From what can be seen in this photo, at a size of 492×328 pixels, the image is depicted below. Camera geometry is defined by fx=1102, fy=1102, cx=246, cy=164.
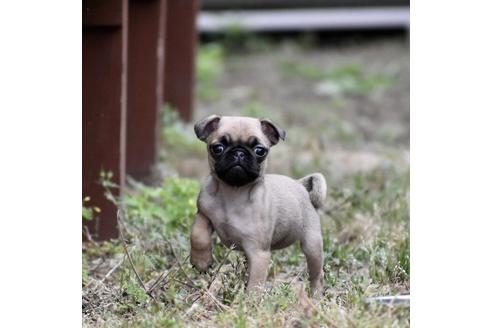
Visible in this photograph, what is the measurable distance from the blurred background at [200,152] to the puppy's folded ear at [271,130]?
589 millimetres

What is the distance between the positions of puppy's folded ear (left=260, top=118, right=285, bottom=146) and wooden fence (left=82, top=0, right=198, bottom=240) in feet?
4.30

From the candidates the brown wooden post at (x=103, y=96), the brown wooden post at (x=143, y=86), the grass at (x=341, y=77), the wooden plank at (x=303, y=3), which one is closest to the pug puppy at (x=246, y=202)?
the brown wooden post at (x=103, y=96)

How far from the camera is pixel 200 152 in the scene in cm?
805

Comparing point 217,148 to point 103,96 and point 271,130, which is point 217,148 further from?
point 103,96

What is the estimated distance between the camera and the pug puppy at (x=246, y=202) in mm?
4152

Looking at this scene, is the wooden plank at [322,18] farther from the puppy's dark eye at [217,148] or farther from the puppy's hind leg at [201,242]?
the puppy's dark eye at [217,148]

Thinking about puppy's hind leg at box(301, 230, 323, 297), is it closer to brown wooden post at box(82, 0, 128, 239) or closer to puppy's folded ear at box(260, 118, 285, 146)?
puppy's folded ear at box(260, 118, 285, 146)

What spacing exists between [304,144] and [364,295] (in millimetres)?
4381

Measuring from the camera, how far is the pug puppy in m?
4.15

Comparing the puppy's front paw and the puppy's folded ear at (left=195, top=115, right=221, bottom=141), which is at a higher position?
→ the puppy's folded ear at (left=195, top=115, right=221, bottom=141)

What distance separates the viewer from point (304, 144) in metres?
8.54

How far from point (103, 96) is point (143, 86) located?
1.50 m

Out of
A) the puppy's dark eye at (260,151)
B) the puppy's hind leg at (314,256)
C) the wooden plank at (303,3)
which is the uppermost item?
the puppy's dark eye at (260,151)

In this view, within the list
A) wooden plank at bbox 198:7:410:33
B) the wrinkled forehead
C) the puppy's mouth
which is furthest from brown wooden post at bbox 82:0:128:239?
wooden plank at bbox 198:7:410:33
